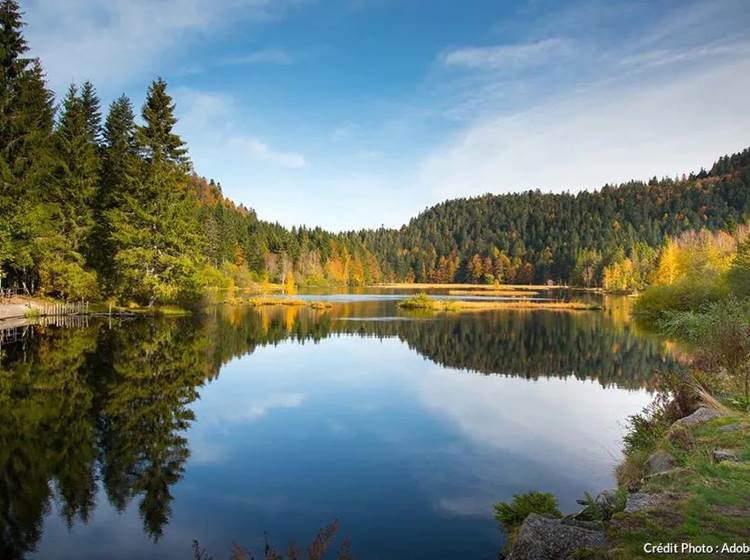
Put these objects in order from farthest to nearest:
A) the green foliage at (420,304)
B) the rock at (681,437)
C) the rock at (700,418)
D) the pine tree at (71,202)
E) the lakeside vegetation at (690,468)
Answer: the green foliage at (420,304), the pine tree at (71,202), the rock at (700,418), the rock at (681,437), the lakeside vegetation at (690,468)

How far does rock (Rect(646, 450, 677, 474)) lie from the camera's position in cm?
926

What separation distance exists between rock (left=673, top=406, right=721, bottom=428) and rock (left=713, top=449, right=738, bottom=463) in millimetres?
1812

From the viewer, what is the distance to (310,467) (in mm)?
11711

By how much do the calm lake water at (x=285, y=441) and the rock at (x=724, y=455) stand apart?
265 cm

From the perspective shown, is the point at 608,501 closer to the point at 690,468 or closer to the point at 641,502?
the point at 641,502

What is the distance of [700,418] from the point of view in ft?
36.6

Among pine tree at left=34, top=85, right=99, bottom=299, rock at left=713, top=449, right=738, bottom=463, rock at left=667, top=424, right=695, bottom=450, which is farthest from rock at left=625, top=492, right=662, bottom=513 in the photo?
pine tree at left=34, top=85, right=99, bottom=299

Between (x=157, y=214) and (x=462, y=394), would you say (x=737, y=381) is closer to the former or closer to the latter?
(x=462, y=394)

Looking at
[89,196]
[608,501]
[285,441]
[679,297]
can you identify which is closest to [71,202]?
[89,196]

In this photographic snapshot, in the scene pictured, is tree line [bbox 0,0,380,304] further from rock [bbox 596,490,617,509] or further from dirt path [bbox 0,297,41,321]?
rock [bbox 596,490,617,509]

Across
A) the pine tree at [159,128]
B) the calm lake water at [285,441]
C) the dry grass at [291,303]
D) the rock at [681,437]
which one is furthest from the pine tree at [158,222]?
the rock at [681,437]

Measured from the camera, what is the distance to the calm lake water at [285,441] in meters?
8.69

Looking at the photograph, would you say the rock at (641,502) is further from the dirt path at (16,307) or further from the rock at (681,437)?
the dirt path at (16,307)

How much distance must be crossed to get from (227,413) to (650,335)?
1191 inches
